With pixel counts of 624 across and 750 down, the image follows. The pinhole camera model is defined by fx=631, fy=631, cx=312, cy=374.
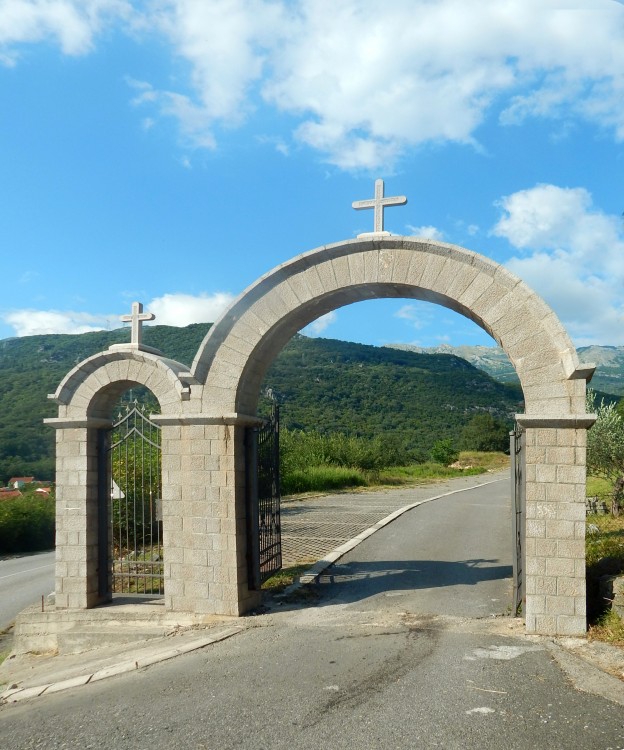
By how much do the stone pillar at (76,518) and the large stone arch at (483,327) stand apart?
174 cm

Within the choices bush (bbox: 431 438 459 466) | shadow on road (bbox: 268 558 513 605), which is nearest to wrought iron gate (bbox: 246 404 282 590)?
shadow on road (bbox: 268 558 513 605)

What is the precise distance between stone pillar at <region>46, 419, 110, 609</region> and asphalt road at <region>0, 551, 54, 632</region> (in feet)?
12.7

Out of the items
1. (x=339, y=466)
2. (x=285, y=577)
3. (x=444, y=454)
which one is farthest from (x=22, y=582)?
(x=444, y=454)

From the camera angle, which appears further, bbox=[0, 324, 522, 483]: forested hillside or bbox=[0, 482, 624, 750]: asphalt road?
bbox=[0, 324, 522, 483]: forested hillside

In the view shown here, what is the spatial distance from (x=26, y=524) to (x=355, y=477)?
1342 cm

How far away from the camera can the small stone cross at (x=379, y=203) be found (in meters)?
7.23

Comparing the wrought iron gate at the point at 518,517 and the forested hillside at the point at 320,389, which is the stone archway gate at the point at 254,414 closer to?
the wrought iron gate at the point at 518,517

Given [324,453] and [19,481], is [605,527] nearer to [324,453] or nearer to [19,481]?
[324,453]

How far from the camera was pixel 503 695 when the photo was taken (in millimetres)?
5020

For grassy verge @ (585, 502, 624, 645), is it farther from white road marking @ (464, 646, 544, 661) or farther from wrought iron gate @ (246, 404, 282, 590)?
wrought iron gate @ (246, 404, 282, 590)

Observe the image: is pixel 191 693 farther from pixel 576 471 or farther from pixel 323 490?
pixel 323 490

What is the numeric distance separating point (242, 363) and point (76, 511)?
9.50 feet

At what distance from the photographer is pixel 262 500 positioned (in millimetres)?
8219

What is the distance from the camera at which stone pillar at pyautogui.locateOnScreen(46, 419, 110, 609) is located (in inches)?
312
